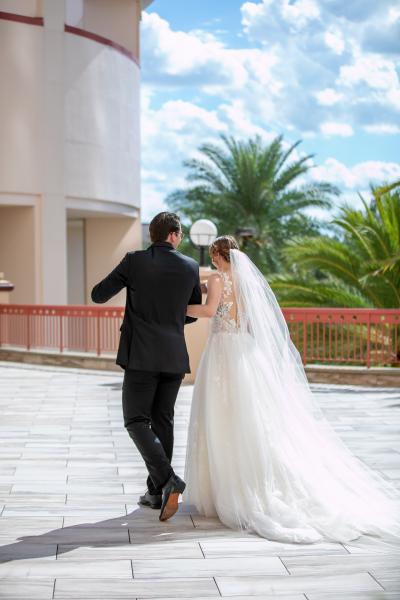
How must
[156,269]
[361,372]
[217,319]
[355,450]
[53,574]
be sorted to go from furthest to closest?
[361,372]
[355,450]
[217,319]
[156,269]
[53,574]

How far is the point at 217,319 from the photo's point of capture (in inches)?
261

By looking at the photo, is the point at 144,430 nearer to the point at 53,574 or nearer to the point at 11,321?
the point at 53,574

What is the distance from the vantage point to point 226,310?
6621mm

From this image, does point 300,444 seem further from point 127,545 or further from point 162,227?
point 162,227

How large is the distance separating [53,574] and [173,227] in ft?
7.64

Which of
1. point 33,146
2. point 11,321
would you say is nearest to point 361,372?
point 11,321

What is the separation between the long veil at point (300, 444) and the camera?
19.9ft

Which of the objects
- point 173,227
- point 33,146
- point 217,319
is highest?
point 33,146

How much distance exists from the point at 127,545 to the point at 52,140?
801 inches

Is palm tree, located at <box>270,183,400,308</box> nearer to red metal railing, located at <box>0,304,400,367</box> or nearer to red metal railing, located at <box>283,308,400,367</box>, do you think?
red metal railing, located at <box>0,304,400,367</box>

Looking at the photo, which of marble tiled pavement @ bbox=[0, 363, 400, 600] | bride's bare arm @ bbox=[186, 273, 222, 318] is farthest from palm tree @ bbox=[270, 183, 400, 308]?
bride's bare arm @ bbox=[186, 273, 222, 318]

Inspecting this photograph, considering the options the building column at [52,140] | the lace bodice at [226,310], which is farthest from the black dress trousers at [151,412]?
the building column at [52,140]

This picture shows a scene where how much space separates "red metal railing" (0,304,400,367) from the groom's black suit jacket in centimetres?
808

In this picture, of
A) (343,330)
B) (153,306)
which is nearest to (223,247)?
(153,306)
